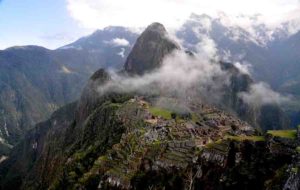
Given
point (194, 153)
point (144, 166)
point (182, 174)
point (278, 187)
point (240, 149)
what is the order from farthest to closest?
1. point (144, 166)
2. point (194, 153)
3. point (182, 174)
4. point (240, 149)
5. point (278, 187)

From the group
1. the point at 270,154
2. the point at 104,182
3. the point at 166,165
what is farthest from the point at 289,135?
the point at 104,182

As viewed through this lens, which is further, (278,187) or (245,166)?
(245,166)

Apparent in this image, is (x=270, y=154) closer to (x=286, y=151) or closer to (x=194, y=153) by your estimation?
(x=286, y=151)

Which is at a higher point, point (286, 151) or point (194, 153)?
point (286, 151)

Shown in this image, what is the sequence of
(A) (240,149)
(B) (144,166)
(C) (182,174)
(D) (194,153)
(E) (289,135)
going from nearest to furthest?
(E) (289,135) < (A) (240,149) < (C) (182,174) < (D) (194,153) < (B) (144,166)

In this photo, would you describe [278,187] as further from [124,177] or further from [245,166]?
[124,177]

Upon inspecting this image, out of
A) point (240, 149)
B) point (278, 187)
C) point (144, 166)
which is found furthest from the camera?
point (144, 166)

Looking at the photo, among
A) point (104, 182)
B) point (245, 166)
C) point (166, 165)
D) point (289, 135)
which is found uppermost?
point (289, 135)

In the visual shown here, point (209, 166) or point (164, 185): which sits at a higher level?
point (209, 166)

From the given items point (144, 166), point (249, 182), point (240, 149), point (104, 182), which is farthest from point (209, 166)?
point (104, 182)
